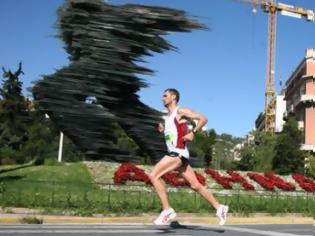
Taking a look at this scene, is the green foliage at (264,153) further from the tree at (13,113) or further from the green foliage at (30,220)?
the green foliage at (30,220)

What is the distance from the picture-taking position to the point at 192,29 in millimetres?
27531

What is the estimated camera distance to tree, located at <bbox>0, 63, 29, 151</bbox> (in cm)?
5719

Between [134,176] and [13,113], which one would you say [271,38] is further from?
[134,176]

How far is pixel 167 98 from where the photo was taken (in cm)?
923

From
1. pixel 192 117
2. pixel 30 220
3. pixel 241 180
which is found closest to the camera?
pixel 192 117

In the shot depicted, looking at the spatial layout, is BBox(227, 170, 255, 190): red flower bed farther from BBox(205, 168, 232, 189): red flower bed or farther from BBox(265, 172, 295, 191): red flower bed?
BBox(265, 172, 295, 191): red flower bed

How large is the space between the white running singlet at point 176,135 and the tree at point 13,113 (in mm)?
47978

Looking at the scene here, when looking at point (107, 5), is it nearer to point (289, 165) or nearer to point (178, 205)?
point (178, 205)

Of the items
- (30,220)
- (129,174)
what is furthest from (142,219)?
(129,174)

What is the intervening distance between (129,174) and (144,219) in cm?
1089

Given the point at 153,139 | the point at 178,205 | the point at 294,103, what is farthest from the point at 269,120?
the point at 178,205

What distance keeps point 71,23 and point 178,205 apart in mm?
12547

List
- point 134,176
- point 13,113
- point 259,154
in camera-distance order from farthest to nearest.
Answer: point 13,113 → point 259,154 → point 134,176

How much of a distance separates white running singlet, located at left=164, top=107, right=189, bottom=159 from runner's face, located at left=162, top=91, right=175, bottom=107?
0.25 m
